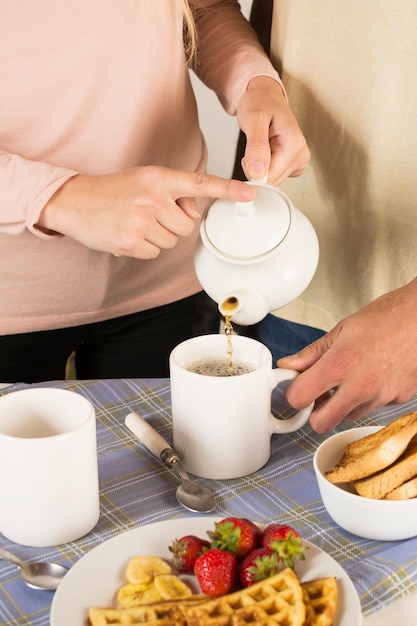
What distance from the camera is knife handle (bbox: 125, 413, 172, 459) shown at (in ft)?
3.61

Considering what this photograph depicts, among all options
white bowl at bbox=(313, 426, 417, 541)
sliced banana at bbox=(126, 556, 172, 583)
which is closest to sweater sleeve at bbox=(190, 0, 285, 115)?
white bowl at bbox=(313, 426, 417, 541)

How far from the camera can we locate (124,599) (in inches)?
32.2

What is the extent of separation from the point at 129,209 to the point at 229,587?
1.80ft

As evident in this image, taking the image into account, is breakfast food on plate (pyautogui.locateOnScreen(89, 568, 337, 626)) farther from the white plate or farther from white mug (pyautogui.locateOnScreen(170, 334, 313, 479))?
white mug (pyautogui.locateOnScreen(170, 334, 313, 479))

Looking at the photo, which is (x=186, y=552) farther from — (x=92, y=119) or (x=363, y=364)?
(x=92, y=119)

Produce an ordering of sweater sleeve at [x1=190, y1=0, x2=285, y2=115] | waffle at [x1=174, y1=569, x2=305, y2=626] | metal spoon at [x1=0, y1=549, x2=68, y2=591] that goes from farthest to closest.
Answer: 1. sweater sleeve at [x1=190, y1=0, x2=285, y2=115]
2. metal spoon at [x1=0, y1=549, x2=68, y2=591]
3. waffle at [x1=174, y1=569, x2=305, y2=626]

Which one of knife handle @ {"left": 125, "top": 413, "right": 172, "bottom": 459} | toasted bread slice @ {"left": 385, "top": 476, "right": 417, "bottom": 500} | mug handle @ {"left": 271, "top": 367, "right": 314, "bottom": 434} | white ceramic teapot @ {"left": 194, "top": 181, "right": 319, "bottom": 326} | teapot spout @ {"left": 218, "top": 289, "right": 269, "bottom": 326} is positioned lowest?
knife handle @ {"left": 125, "top": 413, "right": 172, "bottom": 459}

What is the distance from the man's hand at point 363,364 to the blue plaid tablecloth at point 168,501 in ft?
0.22

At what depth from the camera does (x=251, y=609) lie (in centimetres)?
77

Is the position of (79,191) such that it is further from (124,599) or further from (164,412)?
(124,599)

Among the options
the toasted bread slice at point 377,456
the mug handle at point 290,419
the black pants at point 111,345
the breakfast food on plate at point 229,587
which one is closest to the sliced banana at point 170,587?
the breakfast food on plate at point 229,587

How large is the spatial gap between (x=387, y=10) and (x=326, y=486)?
802 millimetres

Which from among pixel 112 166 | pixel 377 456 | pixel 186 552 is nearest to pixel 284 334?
Answer: pixel 112 166

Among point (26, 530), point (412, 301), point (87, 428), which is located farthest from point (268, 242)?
point (26, 530)
